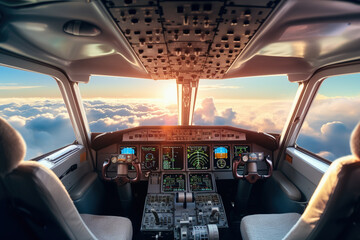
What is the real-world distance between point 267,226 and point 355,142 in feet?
4.07

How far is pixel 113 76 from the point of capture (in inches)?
108

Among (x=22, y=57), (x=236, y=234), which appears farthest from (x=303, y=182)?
(x=22, y=57)

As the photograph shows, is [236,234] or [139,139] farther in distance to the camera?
[139,139]

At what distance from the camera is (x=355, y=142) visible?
0.90m

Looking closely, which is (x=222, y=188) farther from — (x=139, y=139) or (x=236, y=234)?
(x=139, y=139)

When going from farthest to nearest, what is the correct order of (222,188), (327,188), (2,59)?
(222,188) < (2,59) < (327,188)

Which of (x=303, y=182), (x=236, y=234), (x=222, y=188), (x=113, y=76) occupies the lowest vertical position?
(x=236, y=234)

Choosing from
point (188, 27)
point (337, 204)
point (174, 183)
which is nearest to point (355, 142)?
point (337, 204)

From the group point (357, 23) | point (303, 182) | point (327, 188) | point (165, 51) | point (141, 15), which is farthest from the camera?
point (303, 182)

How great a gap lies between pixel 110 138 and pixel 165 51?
1.68 m

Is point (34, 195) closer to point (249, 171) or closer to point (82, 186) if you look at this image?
point (82, 186)

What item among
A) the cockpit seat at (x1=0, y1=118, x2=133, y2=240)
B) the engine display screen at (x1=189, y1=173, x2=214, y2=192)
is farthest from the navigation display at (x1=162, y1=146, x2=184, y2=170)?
the cockpit seat at (x1=0, y1=118, x2=133, y2=240)

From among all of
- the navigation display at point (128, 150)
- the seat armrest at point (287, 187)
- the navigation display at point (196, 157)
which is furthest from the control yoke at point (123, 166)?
the seat armrest at point (287, 187)

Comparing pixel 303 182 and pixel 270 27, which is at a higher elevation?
pixel 270 27
